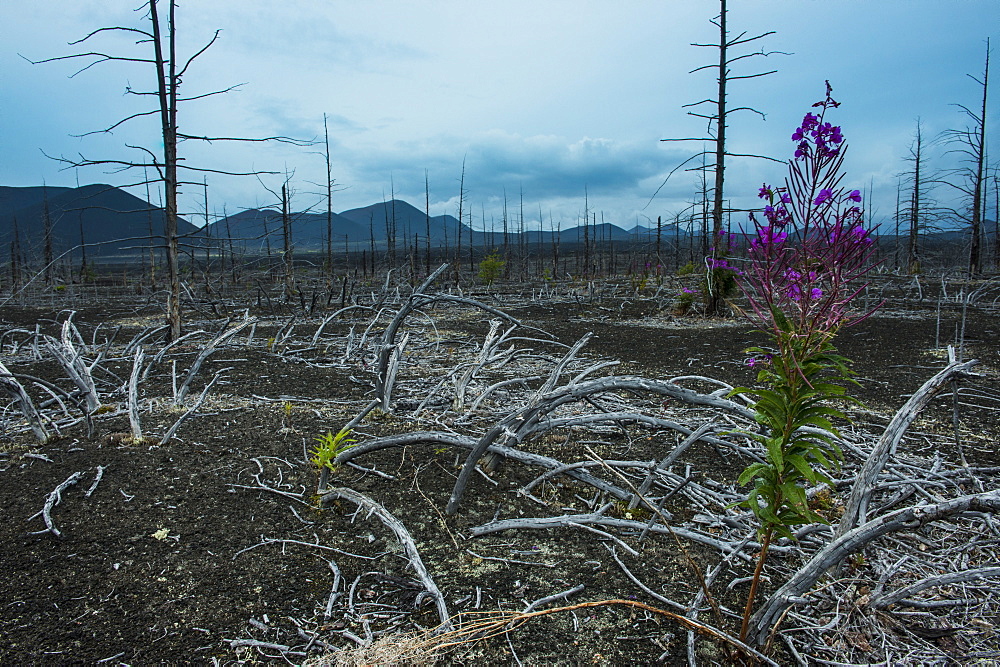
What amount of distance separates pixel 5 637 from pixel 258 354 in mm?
6416

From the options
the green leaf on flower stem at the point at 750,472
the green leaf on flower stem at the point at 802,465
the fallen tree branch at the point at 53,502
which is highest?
the green leaf on flower stem at the point at 802,465

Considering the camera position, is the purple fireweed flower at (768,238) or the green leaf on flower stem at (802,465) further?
the purple fireweed flower at (768,238)

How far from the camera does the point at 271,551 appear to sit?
2674mm

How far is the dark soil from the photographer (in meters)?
2.10

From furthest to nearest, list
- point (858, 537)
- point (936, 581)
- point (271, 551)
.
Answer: point (271, 551)
point (936, 581)
point (858, 537)

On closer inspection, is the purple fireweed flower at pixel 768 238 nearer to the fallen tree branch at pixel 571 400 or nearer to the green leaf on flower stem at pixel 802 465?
the green leaf on flower stem at pixel 802 465

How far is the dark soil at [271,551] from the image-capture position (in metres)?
2.10

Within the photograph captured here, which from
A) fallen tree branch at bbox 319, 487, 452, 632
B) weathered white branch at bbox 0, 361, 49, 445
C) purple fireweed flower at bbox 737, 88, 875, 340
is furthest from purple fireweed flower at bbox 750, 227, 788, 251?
weathered white branch at bbox 0, 361, 49, 445

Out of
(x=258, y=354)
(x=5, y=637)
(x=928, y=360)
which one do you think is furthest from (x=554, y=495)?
(x=928, y=360)

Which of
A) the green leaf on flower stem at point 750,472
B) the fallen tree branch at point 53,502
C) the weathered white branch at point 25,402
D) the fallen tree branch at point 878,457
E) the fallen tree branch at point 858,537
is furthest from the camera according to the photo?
the weathered white branch at point 25,402

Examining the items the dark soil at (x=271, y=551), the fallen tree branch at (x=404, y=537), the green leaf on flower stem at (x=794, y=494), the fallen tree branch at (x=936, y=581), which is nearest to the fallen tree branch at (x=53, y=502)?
the dark soil at (x=271, y=551)

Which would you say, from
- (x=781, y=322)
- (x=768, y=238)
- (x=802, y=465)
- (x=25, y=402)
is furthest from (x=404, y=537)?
(x=25, y=402)

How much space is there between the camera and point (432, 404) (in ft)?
16.5

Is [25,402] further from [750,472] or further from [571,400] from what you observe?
[750,472]
